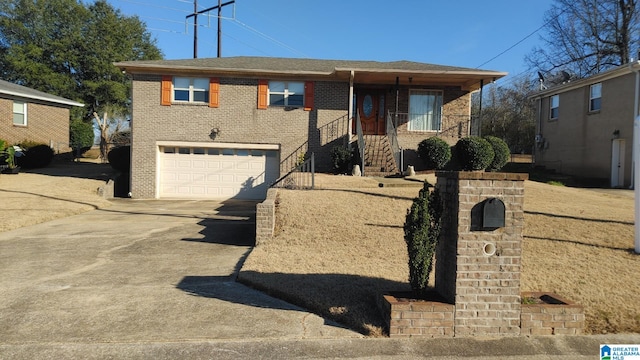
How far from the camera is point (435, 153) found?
14836 mm

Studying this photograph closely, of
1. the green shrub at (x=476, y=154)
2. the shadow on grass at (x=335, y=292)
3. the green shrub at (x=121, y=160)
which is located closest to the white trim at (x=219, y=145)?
the green shrub at (x=121, y=160)

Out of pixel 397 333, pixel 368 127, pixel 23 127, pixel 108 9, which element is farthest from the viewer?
pixel 108 9

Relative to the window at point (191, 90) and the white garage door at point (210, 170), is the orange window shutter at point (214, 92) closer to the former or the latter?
the window at point (191, 90)

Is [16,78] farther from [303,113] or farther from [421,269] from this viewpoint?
[421,269]

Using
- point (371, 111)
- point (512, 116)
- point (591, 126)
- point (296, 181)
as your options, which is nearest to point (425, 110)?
point (371, 111)

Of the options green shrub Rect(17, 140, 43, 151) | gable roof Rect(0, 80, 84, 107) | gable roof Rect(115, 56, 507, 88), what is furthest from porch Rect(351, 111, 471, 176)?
gable roof Rect(0, 80, 84, 107)

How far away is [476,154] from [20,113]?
77.6 ft

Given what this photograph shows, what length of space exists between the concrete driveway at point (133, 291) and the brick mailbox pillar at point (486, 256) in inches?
43.2

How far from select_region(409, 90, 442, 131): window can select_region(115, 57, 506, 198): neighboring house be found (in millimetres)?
302

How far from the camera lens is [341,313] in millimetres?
4336

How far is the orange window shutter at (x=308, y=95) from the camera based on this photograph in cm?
1665

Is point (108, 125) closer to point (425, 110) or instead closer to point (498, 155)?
point (425, 110)

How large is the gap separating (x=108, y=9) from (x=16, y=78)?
32.7ft

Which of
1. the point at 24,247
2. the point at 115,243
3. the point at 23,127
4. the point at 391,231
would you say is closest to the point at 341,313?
the point at 391,231
